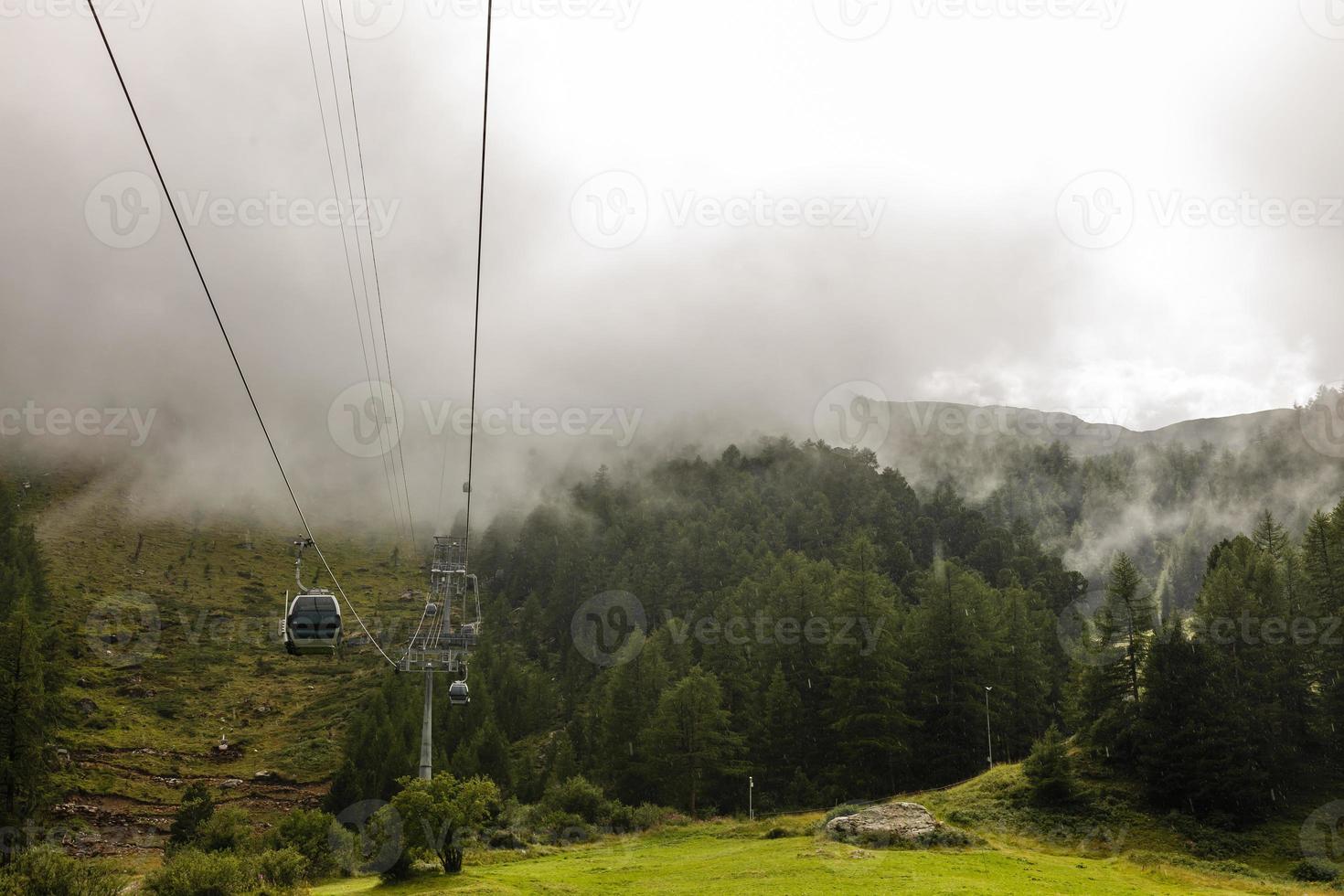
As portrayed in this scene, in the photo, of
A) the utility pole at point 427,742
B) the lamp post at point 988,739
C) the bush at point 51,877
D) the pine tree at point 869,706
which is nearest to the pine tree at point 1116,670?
the lamp post at point 988,739

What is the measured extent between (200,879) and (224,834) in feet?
86.3

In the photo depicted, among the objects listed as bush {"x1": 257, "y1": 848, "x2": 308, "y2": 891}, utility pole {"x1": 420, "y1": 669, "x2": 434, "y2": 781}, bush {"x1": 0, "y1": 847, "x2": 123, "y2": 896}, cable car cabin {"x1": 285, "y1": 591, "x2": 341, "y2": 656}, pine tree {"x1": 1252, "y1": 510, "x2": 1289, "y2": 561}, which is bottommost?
bush {"x1": 257, "y1": 848, "x2": 308, "y2": 891}

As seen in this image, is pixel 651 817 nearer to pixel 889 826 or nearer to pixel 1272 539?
pixel 889 826

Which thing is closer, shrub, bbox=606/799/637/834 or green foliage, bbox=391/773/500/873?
green foliage, bbox=391/773/500/873

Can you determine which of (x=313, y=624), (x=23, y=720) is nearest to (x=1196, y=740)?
(x=313, y=624)

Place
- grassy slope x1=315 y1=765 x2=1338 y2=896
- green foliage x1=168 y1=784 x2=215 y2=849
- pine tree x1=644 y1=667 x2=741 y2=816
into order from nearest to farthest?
grassy slope x1=315 y1=765 x2=1338 y2=896
green foliage x1=168 y1=784 x2=215 y2=849
pine tree x1=644 y1=667 x2=741 y2=816

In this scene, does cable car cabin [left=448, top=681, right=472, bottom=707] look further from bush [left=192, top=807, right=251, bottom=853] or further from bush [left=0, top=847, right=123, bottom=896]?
bush [left=0, top=847, right=123, bottom=896]

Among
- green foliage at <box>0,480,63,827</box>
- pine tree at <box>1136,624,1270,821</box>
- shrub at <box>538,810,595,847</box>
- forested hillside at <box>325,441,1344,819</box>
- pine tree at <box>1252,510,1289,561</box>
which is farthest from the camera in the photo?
pine tree at <box>1252,510,1289,561</box>

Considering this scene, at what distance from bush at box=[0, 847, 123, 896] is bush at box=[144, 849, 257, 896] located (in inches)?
83.3

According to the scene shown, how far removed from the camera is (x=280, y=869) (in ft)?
136

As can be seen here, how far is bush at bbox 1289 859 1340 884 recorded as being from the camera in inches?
1797

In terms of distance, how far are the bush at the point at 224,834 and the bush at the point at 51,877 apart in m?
24.4

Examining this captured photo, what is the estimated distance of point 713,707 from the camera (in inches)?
3068

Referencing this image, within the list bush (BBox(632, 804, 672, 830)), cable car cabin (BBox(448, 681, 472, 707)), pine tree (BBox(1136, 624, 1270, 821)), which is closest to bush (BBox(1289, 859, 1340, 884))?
pine tree (BBox(1136, 624, 1270, 821))
